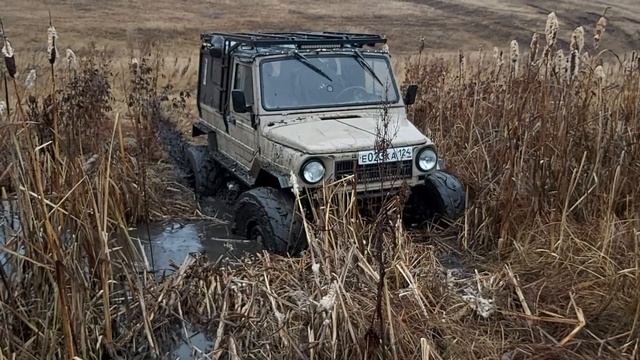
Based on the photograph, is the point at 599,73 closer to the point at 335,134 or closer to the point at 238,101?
the point at 335,134

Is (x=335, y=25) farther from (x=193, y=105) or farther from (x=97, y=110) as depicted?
(x=97, y=110)

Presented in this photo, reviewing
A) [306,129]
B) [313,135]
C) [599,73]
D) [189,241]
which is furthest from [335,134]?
[599,73]

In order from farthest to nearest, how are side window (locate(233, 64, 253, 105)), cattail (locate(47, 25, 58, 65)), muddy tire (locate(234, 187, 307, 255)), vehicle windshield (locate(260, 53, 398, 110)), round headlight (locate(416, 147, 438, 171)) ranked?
1. side window (locate(233, 64, 253, 105))
2. vehicle windshield (locate(260, 53, 398, 110))
3. round headlight (locate(416, 147, 438, 171))
4. muddy tire (locate(234, 187, 307, 255))
5. cattail (locate(47, 25, 58, 65))

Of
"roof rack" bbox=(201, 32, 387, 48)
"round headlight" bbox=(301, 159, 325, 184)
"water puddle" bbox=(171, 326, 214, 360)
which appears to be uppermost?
"roof rack" bbox=(201, 32, 387, 48)

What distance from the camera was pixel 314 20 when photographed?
3117 centimetres

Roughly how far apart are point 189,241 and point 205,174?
4.97 ft

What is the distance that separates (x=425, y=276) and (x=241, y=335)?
48.3 inches

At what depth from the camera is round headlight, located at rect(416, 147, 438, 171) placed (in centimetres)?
571

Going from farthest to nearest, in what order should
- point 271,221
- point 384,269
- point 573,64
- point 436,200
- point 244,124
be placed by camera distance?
1. point 244,124
2. point 436,200
3. point 573,64
4. point 271,221
5. point 384,269

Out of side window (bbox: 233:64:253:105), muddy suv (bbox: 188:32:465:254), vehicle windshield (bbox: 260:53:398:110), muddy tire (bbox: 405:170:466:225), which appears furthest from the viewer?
side window (bbox: 233:64:253:105)

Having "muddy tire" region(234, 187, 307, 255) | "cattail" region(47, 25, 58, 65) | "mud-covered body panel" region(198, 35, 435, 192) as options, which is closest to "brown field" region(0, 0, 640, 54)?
"mud-covered body panel" region(198, 35, 435, 192)

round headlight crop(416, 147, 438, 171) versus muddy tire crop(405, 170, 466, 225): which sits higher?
round headlight crop(416, 147, 438, 171)

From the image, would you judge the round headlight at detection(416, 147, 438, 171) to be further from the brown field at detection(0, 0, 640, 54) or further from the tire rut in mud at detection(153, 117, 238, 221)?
the brown field at detection(0, 0, 640, 54)

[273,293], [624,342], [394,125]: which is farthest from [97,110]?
[624,342]
